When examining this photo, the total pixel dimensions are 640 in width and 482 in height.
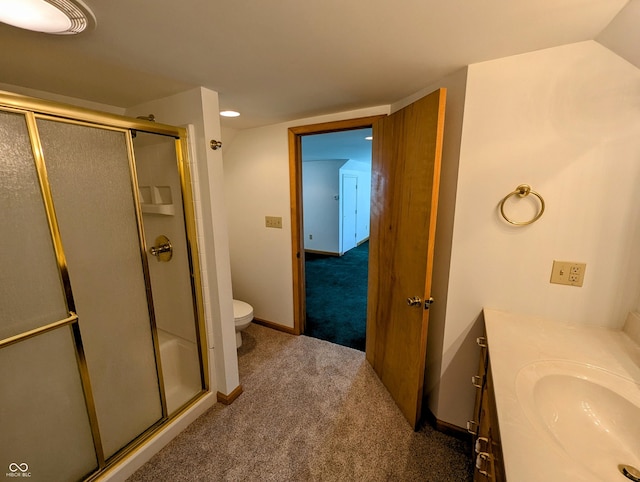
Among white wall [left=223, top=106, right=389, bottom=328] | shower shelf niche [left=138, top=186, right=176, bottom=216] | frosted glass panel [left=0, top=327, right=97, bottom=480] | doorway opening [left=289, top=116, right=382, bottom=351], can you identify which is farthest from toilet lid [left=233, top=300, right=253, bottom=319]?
frosted glass panel [left=0, top=327, right=97, bottom=480]

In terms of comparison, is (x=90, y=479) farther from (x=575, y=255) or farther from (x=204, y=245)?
(x=575, y=255)

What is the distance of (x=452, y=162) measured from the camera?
142cm

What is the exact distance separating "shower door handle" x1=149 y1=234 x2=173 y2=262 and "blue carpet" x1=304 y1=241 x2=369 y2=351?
5.19ft

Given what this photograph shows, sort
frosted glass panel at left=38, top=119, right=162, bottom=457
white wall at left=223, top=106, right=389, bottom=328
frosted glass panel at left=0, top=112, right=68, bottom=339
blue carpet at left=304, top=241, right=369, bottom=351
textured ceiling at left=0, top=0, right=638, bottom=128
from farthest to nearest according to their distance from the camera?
blue carpet at left=304, top=241, right=369, bottom=351, white wall at left=223, top=106, right=389, bottom=328, frosted glass panel at left=38, top=119, right=162, bottom=457, frosted glass panel at left=0, top=112, right=68, bottom=339, textured ceiling at left=0, top=0, right=638, bottom=128

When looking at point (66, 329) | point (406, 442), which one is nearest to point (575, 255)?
point (406, 442)

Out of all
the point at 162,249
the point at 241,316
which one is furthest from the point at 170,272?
the point at 241,316

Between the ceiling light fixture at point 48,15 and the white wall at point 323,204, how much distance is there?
15.5 ft

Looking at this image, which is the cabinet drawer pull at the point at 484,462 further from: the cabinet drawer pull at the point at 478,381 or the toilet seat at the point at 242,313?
the toilet seat at the point at 242,313

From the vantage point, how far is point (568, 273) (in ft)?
4.06

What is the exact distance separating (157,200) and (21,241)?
2.73 feet

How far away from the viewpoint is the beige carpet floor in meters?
1.41

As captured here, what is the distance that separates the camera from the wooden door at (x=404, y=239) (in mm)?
1384

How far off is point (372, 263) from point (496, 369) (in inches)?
50.2

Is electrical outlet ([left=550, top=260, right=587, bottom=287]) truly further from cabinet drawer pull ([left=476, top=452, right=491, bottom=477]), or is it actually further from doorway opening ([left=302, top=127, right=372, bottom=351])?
doorway opening ([left=302, top=127, right=372, bottom=351])
